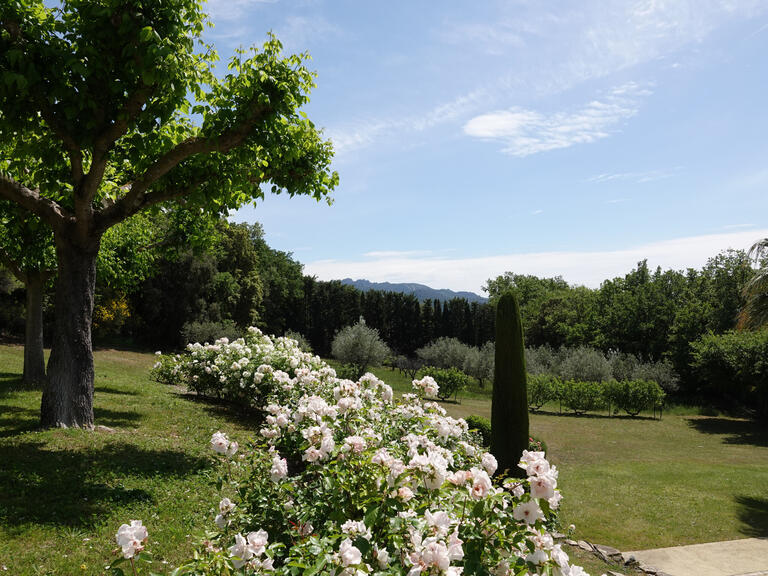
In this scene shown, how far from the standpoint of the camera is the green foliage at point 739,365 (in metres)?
21.6

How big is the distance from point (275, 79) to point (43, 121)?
10.9ft

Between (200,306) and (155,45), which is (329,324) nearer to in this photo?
(200,306)

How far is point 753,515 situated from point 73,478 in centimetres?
1282

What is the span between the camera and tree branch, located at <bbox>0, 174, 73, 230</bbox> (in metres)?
6.79

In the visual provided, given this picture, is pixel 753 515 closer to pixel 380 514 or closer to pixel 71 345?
pixel 380 514

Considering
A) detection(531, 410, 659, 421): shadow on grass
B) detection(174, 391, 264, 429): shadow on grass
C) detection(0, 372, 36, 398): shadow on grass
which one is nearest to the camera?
detection(174, 391, 264, 429): shadow on grass

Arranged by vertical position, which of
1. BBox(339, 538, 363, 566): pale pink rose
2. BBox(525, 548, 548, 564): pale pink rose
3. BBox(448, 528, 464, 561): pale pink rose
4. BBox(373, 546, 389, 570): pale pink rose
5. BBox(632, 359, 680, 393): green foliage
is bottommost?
BBox(632, 359, 680, 393): green foliage

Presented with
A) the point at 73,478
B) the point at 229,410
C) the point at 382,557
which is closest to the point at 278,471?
the point at 382,557

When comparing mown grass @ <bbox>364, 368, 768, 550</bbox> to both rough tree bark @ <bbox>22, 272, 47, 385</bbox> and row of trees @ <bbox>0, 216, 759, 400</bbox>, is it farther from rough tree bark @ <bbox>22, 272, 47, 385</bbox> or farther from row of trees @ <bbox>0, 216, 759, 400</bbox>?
rough tree bark @ <bbox>22, 272, 47, 385</bbox>

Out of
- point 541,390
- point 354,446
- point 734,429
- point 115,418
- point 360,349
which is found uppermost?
point 354,446

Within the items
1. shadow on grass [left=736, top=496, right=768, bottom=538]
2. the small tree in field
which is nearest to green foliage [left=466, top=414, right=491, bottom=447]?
shadow on grass [left=736, top=496, right=768, bottom=538]

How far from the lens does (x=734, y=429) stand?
71.8ft

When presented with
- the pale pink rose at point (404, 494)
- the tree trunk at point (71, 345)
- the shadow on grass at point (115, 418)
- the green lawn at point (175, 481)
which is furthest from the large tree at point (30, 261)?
the pale pink rose at point (404, 494)

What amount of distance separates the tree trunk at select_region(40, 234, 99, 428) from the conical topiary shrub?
8184 mm
